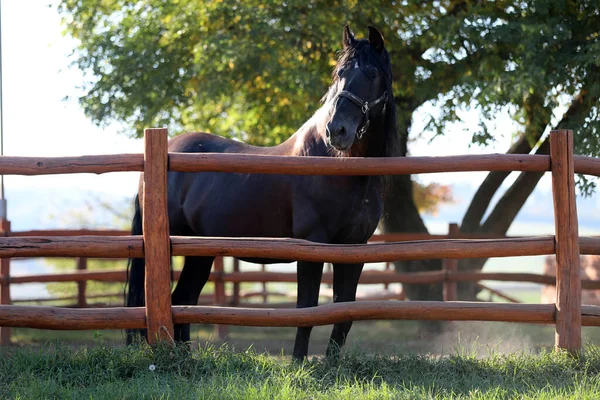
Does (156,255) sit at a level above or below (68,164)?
below

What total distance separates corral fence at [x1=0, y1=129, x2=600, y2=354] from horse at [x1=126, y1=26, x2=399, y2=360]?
0.91ft

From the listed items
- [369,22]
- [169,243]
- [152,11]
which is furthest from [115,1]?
[169,243]

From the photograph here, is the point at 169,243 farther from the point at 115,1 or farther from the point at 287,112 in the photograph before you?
the point at 115,1

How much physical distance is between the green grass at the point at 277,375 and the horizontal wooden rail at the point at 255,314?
0.20 m

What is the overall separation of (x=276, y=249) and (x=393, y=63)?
658 cm

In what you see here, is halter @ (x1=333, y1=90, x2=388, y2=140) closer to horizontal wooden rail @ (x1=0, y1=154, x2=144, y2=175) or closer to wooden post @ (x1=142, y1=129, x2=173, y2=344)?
wooden post @ (x1=142, y1=129, x2=173, y2=344)

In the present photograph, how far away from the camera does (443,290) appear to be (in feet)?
36.3

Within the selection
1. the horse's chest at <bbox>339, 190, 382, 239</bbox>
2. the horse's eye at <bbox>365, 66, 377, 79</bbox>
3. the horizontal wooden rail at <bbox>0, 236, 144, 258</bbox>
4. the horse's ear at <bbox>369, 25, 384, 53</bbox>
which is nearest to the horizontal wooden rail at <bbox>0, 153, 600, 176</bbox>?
the horse's chest at <bbox>339, 190, 382, 239</bbox>

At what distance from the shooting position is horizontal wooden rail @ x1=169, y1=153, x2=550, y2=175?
513cm

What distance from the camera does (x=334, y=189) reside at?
17.7ft

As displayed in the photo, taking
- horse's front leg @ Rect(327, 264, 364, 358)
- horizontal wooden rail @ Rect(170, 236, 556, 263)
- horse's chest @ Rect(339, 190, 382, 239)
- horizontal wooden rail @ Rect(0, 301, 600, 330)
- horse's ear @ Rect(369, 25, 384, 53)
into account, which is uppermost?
horse's ear @ Rect(369, 25, 384, 53)

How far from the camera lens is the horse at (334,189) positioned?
5.19 meters

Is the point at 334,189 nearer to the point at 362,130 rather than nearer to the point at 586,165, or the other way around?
the point at 362,130

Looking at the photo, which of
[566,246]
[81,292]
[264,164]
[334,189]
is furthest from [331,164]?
[81,292]
